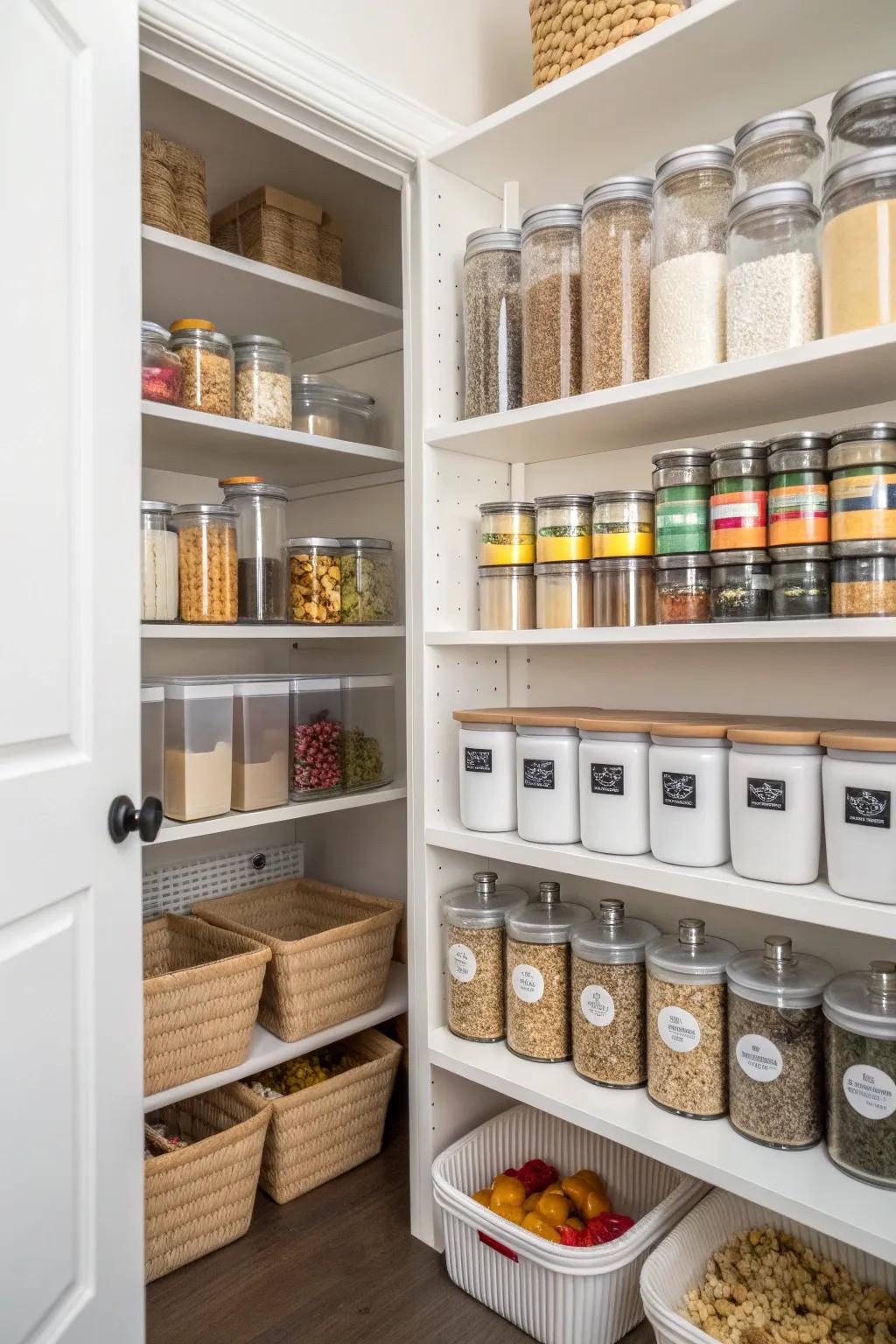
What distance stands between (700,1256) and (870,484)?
1252mm

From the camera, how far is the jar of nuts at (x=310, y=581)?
2.09 m

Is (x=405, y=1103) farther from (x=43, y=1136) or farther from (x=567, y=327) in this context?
(x=567, y=327)

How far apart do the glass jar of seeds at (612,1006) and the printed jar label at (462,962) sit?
218mm

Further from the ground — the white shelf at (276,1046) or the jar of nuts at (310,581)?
the jar of nuts at (310,581)

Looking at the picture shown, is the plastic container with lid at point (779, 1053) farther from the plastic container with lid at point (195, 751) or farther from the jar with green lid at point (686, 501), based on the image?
the plastic container with lid at point (195, 751)

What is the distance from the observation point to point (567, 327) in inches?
64.1

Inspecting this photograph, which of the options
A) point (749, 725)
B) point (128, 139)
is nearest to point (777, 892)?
point (749, 725)

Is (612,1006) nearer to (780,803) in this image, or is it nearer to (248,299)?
(780,803)

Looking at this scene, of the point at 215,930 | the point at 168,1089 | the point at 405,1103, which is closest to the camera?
the point at 168,1089

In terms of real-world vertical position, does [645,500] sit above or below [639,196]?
below

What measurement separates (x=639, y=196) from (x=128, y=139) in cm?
80

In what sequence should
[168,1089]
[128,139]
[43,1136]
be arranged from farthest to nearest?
[168,1089], [128,139], [43,1136]

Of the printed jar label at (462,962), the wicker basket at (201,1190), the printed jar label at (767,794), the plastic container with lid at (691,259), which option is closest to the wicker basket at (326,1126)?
the wicker basket at (201,1190)

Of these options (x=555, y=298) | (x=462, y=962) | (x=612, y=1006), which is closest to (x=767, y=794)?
(x=612, y=1006)
